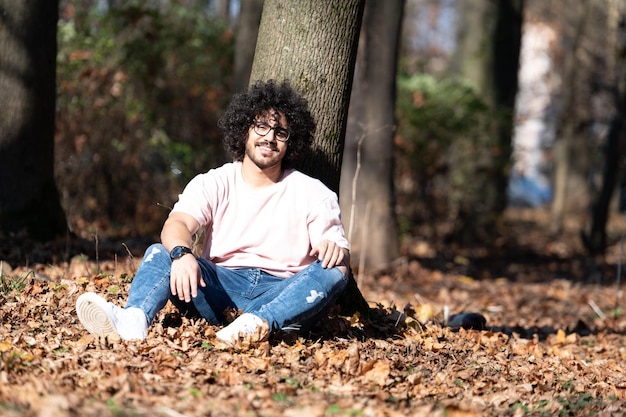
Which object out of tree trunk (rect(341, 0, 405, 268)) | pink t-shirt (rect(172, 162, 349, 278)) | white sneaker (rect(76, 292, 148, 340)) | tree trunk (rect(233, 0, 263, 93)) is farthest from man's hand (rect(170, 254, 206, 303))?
tree trunk (rect(341, 0, 405, 268))

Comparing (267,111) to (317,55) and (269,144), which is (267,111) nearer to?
(269,144)

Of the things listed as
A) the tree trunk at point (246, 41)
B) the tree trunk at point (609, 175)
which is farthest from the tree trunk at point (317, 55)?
the tree trunk at point (609, 175)

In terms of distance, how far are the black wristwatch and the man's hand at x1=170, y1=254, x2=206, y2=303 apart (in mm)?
25

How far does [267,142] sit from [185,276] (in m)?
1.07

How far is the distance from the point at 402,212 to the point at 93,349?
9826mm

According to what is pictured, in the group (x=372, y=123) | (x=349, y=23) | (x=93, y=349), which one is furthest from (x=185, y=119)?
(x=93, y=349)

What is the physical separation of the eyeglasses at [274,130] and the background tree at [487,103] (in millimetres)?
9045

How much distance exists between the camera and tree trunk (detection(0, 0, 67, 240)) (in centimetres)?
785

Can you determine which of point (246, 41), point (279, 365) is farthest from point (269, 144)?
point (246, 41)

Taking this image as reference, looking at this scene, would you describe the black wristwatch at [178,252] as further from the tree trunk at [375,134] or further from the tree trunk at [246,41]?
the tree trunk at [375,134]

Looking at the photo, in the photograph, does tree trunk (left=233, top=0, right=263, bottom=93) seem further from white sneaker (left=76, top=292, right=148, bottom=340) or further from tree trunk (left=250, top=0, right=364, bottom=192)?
white sneaker (left=76, top=292, right=148, bottom=340)

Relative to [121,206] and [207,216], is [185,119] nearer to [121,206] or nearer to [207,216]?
[121,206]

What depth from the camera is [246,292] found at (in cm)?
539

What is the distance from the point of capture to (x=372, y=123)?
1080 cm
